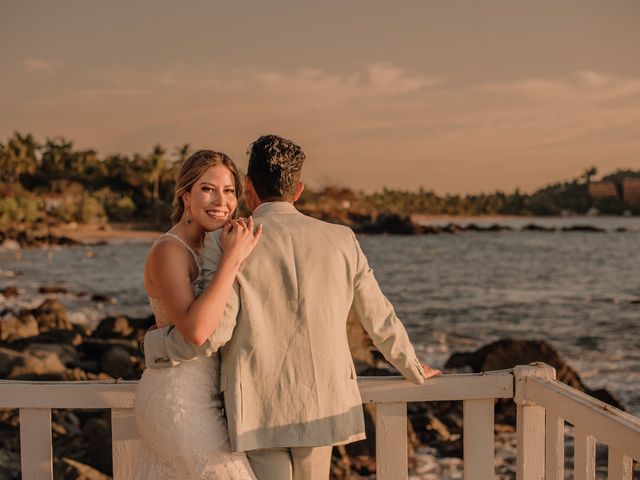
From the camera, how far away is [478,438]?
8.86 ft

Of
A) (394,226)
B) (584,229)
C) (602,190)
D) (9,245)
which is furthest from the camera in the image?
(602,190)

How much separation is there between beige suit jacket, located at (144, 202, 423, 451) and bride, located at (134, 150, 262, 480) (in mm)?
64

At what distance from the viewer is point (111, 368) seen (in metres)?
12.5

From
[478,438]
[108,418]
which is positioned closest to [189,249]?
[478,438]

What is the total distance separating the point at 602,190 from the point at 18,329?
12615 centimetres

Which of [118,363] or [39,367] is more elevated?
[39,367]

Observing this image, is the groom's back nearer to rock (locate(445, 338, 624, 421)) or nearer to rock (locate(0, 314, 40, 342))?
rock (locate(445, 338, 624, 421))

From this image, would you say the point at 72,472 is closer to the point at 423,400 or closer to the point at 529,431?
the point at 423,400

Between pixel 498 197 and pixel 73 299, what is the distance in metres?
109

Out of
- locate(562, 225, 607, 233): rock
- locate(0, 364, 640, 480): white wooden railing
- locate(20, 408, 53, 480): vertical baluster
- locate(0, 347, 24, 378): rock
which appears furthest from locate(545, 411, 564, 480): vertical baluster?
locate(562, 225, 607, 233): rock

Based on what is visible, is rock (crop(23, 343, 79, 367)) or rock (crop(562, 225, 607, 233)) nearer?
rock (crop(23, 343, 79, 367))

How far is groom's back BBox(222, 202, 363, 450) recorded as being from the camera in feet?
7.43

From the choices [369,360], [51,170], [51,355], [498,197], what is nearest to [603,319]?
[369,360]

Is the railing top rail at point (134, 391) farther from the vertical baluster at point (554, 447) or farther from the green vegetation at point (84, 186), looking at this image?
the green vegetation at point (84, 186)
